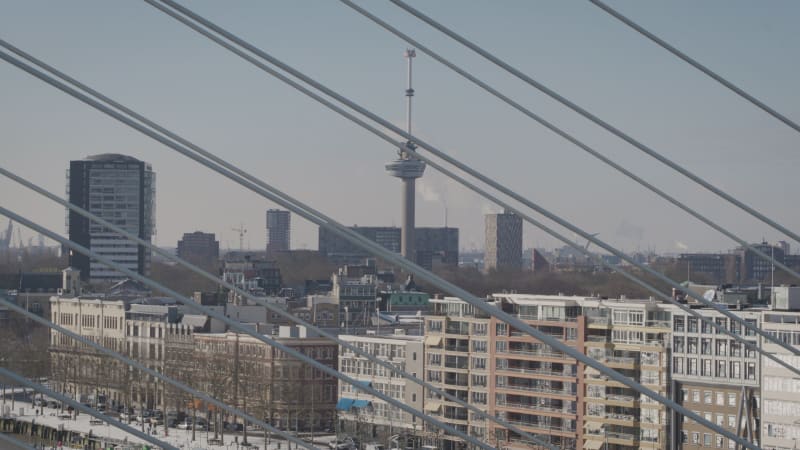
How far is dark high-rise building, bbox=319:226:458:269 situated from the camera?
42.0 metres

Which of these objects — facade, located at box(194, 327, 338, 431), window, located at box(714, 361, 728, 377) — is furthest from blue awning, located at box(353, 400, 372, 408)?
window, located at box(714, 361, 728, 377)

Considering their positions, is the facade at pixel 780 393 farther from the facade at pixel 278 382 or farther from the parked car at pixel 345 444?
the facade at pixel 278 382

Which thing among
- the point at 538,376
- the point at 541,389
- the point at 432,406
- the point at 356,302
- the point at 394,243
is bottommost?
the point at 432,406

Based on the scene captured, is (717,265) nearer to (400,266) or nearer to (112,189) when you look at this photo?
(112,189)

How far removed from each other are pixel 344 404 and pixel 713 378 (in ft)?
13.8

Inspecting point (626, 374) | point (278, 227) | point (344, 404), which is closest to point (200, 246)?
point (278, 227)

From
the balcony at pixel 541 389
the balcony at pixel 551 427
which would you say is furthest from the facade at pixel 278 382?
the balcony at pixel 551 427

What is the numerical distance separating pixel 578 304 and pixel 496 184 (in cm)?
991

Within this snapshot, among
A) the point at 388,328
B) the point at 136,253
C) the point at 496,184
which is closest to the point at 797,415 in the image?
the point at 388,328

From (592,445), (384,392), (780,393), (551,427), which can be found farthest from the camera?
(384,392)

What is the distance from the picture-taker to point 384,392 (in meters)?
13.6

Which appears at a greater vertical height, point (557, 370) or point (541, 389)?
point (557, 370)

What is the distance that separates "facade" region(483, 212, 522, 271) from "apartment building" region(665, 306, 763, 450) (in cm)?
3169

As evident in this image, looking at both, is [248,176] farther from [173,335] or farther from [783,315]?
[173,335]
